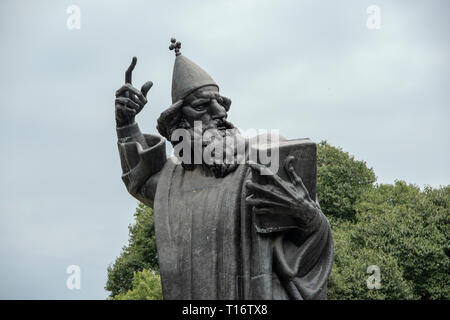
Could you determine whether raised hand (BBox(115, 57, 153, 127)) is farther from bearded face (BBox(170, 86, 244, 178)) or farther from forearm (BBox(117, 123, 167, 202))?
bearded face (BBox(170, 86, 244, 178))

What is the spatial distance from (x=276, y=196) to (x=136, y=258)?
31.7 m

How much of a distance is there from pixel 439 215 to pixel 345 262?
6.24 meters

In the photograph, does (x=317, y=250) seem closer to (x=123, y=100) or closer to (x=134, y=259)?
(x=123, y=100)

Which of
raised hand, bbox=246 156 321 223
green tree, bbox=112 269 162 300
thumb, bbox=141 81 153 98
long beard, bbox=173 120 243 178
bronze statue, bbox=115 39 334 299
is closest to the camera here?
raised hand, bbox=246 156 321 223

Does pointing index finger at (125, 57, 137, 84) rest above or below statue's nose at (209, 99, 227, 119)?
above

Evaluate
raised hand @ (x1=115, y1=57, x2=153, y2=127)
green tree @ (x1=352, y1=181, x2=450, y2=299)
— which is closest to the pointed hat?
Answer: raised hand @ (x1=115, y1=57, x2=153, y2=127)

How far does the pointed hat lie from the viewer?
955cm

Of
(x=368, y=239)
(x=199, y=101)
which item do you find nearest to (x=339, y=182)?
(x=368, y=239)

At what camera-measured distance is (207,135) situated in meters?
9.39

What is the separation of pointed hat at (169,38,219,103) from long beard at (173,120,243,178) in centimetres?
46

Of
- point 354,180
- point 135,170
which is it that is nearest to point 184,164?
point 135,170

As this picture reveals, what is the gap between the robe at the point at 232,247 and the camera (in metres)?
8.69

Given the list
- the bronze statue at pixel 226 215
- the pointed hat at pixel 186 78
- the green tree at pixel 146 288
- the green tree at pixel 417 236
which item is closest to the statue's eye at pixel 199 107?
the bronze statue at pixel 226 215
